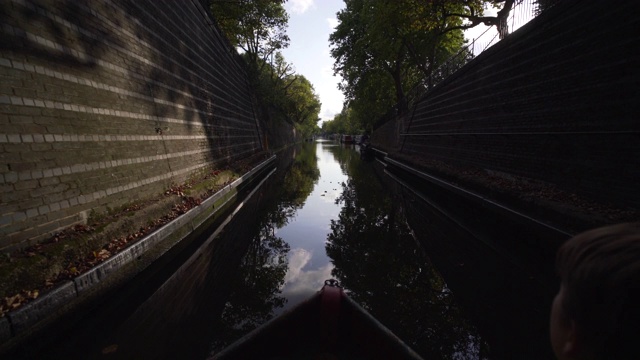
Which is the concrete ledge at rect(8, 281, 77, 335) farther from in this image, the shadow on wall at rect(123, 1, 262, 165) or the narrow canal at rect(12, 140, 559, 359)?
the shadow on wall at rect(123, 1, 262, 165)

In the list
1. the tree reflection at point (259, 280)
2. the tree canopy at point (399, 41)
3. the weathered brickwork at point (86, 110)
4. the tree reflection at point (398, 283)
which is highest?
the tree canopy at point (399, 41)

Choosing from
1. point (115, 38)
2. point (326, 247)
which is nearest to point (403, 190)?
point (326, 247)

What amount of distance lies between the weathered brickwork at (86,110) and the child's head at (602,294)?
5370 mm

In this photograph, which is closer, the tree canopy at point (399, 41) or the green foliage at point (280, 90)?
the tree canopy at point (399, 41)

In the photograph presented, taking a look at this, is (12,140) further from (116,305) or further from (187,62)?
(187,62)

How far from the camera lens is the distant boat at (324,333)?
2441 mm

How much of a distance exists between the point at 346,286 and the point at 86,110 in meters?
5.54

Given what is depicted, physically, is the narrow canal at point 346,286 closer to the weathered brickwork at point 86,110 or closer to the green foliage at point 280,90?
the weathered brickwork at point 86,110

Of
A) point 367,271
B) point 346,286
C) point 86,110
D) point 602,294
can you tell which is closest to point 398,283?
point 367,271

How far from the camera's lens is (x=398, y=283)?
492 cm

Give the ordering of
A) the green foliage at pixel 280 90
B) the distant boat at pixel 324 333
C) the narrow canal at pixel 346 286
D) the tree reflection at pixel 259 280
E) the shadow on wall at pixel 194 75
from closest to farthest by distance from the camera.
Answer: the distant boat at pixel 324 333 < the narrow canal at pixel 346 286 < the tree reflection at pixel 259 280 < the shadow on wall at pixel 194 75 < the green foliage at pixel 280 90

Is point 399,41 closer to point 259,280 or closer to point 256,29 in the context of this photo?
point 256,29

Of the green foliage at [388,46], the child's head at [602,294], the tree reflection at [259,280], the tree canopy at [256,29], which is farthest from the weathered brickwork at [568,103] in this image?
the tree canopy at [256,29]

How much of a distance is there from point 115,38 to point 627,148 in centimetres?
1094
